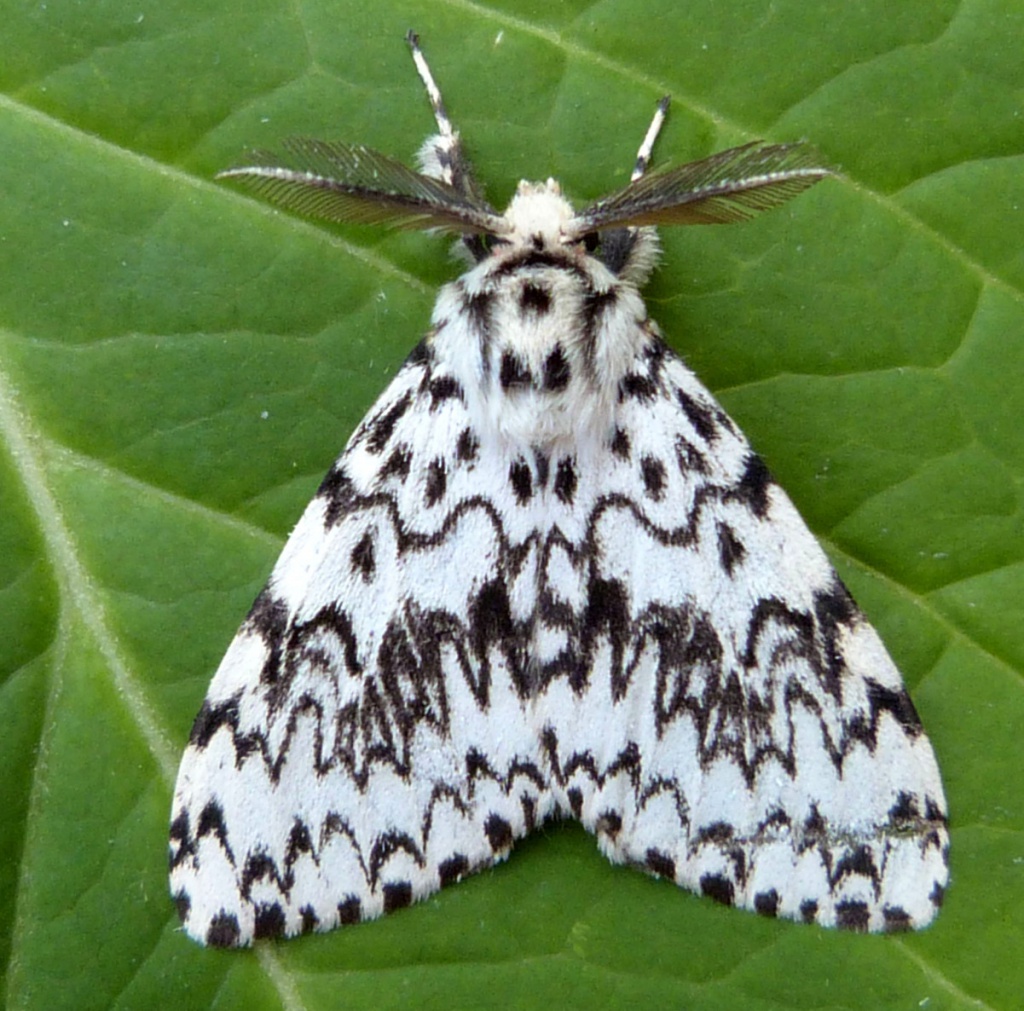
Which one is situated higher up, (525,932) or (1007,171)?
(1007,171)

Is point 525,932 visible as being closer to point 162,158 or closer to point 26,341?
point 26,341

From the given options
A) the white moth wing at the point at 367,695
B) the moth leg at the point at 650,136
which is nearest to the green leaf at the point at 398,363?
the moth leg at the point at 650,136

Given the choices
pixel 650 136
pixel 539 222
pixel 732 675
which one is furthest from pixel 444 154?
pixel 732 675

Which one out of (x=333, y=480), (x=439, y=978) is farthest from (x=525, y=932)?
(x=333, y=480)

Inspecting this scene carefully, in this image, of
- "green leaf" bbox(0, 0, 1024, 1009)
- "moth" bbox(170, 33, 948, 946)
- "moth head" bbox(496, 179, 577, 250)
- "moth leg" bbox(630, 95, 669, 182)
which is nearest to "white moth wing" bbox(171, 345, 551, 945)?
"moth" bbox(170, 33, 948, 946)

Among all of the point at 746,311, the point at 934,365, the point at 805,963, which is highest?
the point at 746,311

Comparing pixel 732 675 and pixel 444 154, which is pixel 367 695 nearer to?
pixel 732 675
